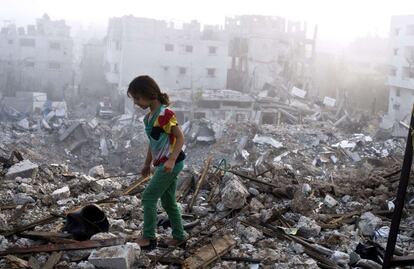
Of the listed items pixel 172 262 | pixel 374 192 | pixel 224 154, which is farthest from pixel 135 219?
pixel 224 154

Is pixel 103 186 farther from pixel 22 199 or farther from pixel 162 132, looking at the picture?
pixel 162 132

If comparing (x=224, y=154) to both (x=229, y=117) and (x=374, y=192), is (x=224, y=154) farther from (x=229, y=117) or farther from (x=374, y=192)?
(x=374, y=192)

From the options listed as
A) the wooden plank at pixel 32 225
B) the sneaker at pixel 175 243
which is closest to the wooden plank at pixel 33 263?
the wooden plank at pixel 32 225

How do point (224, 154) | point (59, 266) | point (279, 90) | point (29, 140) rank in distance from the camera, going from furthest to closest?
point (279, 90) < point (29, 140) < point (224, 154) < point (59, 266)

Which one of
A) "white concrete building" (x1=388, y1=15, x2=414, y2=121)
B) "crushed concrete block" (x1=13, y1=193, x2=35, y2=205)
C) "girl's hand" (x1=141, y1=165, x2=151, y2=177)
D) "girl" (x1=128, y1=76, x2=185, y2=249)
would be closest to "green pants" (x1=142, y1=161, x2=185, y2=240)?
"girl" (x1=128, y1=76, x2=185, y2=249)

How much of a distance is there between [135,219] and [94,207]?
2.21 ft

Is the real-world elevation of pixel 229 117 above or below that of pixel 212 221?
below

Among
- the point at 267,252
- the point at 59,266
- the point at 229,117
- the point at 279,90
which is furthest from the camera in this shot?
the point at 279,90

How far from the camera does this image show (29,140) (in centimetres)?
2153

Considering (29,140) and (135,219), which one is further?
(29,140)

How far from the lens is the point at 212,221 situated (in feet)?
16.8

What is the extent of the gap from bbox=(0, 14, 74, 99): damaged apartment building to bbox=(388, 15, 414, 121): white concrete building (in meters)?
24.6

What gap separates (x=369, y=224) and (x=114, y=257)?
2.92 metres

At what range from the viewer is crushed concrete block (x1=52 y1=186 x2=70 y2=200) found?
568 cm
